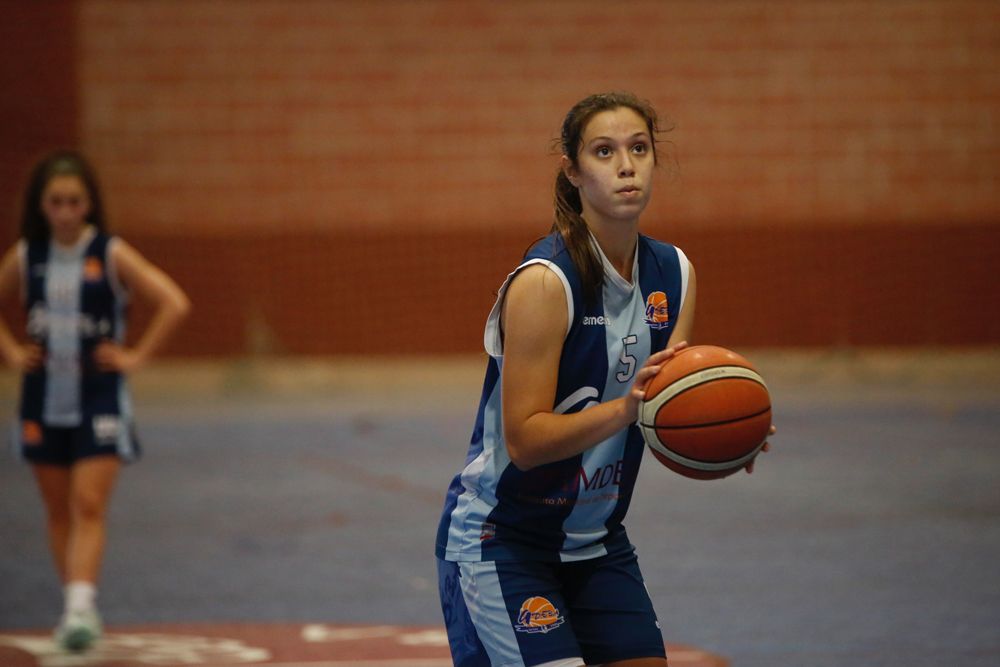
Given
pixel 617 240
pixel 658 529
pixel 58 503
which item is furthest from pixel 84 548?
pixel 658 529

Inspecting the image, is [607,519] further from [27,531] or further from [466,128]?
[466,128]

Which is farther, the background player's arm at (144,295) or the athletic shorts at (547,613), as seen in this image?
the background player's arm at (144,295)

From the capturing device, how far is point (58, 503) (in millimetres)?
5328

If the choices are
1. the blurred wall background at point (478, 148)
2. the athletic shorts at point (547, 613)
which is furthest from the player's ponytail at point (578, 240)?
the blurred wall background at point (478, 148)

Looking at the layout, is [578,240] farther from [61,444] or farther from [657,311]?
[61,444]

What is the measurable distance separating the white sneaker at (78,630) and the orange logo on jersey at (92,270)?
4.12 ft

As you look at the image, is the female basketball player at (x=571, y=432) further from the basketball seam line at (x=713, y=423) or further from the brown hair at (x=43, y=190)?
the brown hair at (x=43, y=190)

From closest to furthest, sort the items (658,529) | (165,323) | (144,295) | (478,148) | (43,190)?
1. (43,190)
2. (144,295)
3. (165,323)
4. (658,529)
5. (478,148)

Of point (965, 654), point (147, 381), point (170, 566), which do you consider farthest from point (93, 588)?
point (147, 381)

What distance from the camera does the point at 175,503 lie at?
823 centimetres

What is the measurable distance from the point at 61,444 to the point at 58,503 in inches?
9.4

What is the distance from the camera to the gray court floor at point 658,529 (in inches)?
214

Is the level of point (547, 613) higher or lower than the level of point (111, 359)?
lower

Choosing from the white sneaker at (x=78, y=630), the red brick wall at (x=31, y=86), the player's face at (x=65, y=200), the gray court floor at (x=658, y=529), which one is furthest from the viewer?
the red brick wall at (x=31, y=86)
